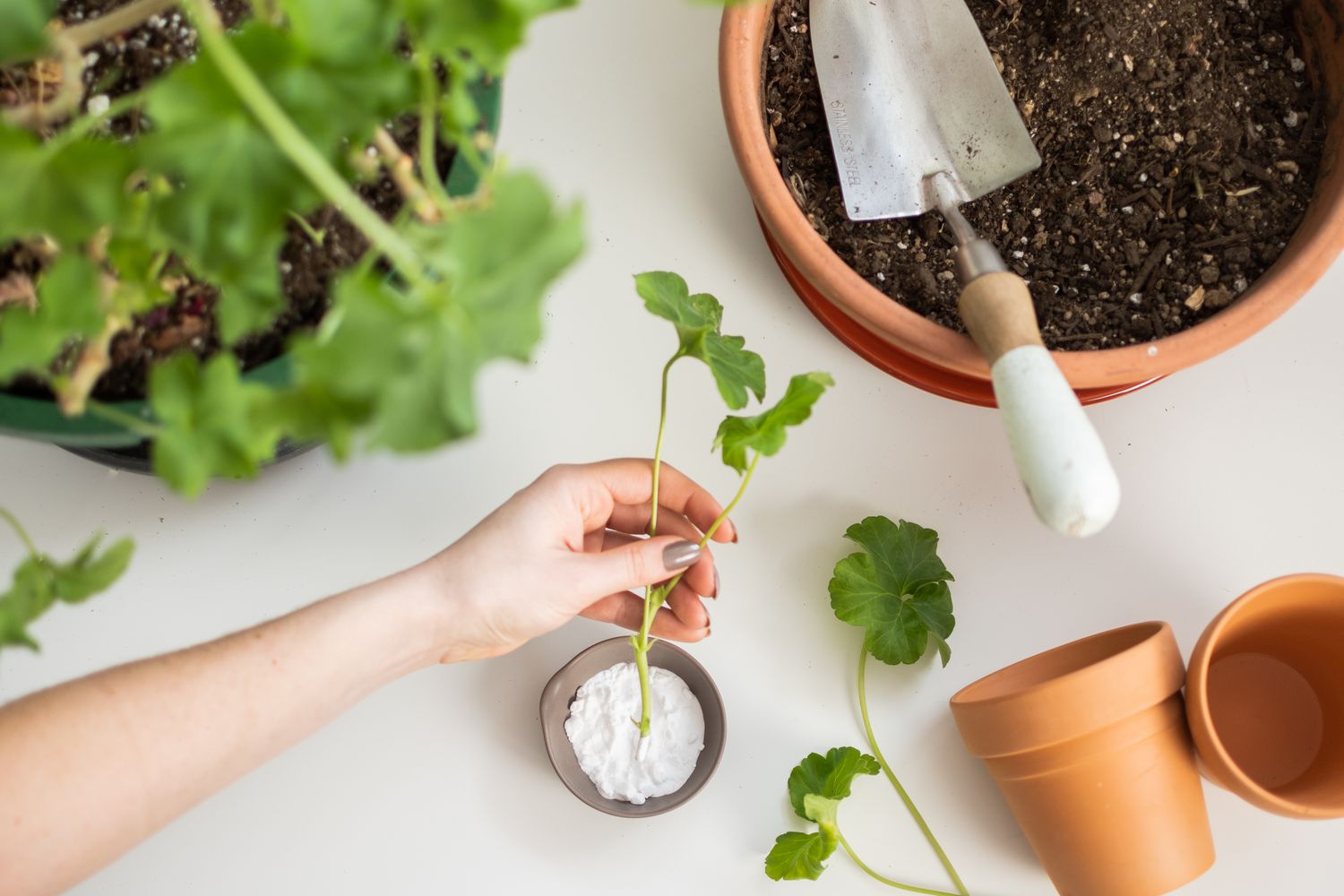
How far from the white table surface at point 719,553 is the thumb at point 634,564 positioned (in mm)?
139

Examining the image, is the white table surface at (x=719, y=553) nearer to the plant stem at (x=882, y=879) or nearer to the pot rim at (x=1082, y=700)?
the plant stem at (x=882, y=879)

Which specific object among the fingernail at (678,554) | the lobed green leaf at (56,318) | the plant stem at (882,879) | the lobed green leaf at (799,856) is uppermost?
the lobed green leaf at (56,318)

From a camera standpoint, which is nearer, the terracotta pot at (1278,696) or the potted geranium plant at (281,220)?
the potted geranium plant at (281,220)

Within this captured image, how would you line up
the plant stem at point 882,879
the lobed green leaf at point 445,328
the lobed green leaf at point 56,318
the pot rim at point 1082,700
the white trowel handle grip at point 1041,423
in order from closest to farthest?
the lobed green leaf at point 445,328 → the lobed green leaf at point 56,318 → the white trowel handle grip at point 1041,423 → the pot rim at point 1082,700 → the plant stem at point 882,879

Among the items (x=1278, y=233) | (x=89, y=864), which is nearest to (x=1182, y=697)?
(x=1278, y=233)

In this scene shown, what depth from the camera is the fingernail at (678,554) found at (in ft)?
2.43

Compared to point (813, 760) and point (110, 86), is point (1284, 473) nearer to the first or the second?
point (813, 760)

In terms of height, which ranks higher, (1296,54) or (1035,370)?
(1296,54)

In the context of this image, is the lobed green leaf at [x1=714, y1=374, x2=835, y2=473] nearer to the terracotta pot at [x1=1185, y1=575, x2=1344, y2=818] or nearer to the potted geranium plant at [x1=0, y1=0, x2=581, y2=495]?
the potted geranium plant at [x1=0, y1=0, x2=581, y2=495]

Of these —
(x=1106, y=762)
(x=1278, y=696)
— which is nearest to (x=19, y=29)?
(x=1106, y=762)

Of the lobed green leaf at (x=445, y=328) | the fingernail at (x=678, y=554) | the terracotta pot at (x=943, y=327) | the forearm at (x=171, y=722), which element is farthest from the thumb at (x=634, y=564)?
the lobed green leaf at (x=445, y=328)

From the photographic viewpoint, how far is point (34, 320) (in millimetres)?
474

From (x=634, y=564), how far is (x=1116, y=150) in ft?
1.71

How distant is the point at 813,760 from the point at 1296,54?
69cm
